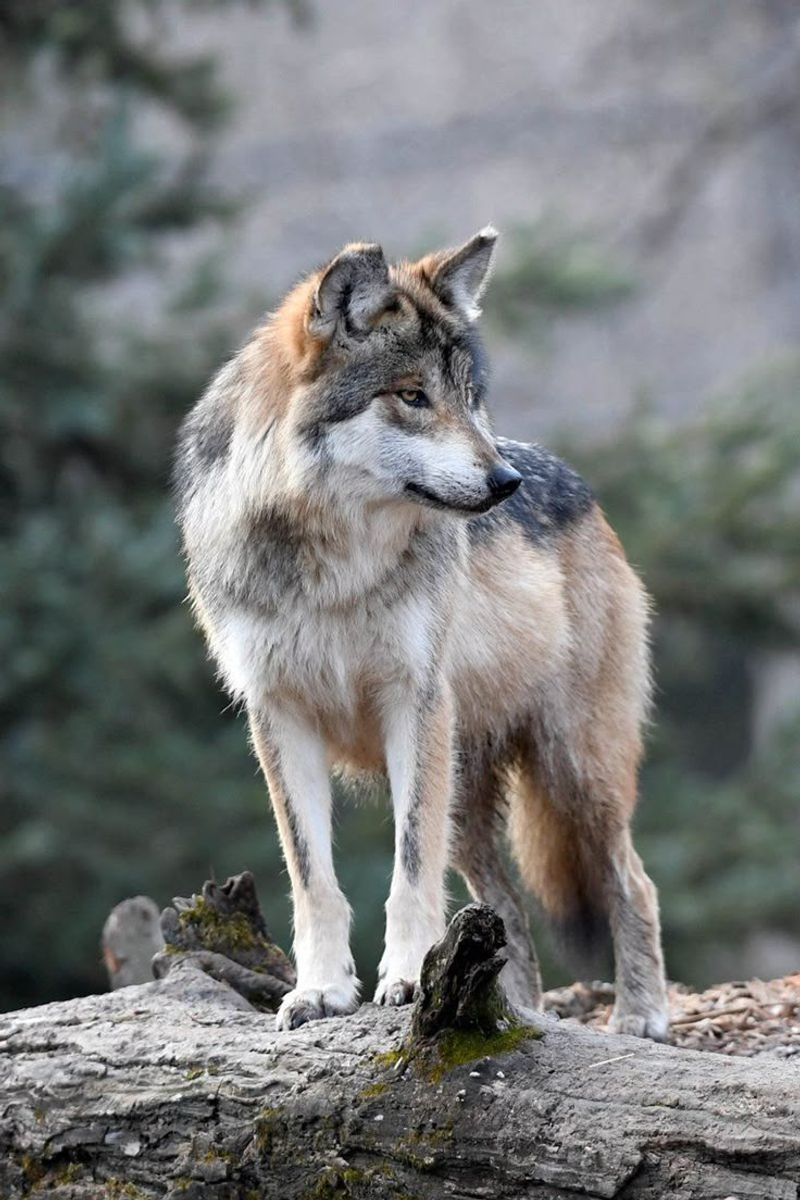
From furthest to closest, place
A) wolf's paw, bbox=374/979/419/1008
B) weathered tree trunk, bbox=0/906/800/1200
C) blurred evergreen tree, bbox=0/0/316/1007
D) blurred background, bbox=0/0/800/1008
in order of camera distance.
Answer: blurred background, bbox=0/0/800/1008 < blurred evergreen tree, bbox=0/0/316/1007 < wolf's paw, bbox=374/979/419/1008 < weathered tree trunk, bbox=0/906/800/1200

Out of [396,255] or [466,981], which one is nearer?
[466,981]

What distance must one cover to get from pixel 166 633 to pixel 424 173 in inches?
334

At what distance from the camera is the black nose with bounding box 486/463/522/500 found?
5254 millimetres

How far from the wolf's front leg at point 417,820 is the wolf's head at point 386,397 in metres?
0.72

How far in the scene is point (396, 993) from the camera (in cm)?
511

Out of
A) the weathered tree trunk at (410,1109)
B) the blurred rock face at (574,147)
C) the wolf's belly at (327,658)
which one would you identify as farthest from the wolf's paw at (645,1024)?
the blurred rock face at (574,147)

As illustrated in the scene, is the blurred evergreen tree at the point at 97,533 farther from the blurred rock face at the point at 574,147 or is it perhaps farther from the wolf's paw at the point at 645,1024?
the wolf's paw at the point at 645,1024

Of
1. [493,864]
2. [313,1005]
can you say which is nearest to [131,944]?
[493,864]

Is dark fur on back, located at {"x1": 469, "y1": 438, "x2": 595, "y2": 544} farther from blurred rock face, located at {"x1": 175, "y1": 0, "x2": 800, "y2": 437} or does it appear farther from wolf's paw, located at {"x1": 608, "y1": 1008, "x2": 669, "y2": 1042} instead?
blurred rock face, located at {"x1": 175, "y1": 0, "x2": 800, "y2": 437}

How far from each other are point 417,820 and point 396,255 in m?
10.3

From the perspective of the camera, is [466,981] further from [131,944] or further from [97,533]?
[97,533]

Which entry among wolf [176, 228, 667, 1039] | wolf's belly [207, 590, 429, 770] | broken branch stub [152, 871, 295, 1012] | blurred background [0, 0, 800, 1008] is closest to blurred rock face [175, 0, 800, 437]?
blurred background [0, 0, 800, 1008]

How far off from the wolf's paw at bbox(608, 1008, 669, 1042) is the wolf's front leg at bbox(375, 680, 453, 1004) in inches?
58.1

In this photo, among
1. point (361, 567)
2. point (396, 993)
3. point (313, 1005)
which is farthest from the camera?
point (361, 567)
